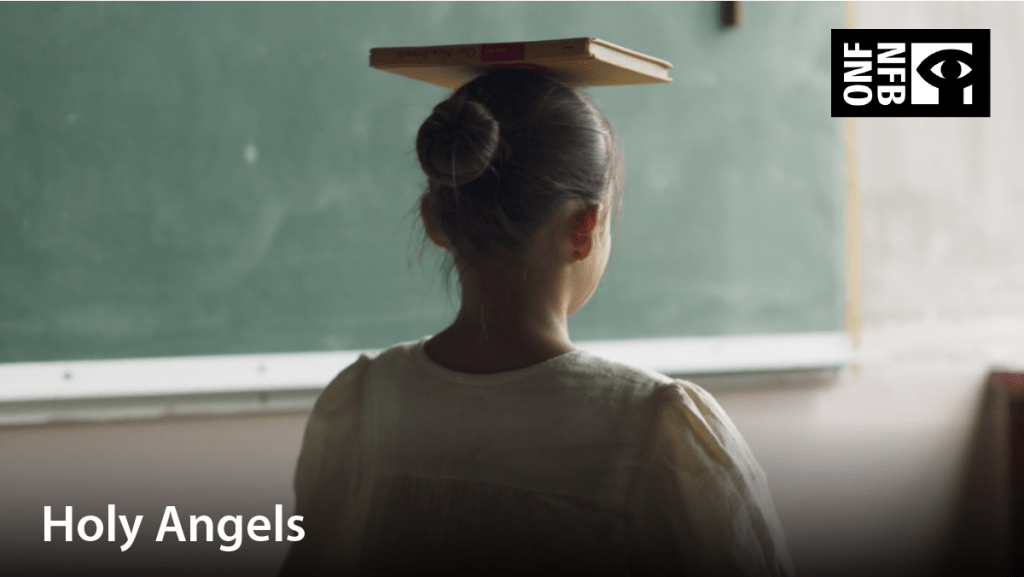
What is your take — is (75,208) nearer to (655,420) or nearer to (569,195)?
(569,195)

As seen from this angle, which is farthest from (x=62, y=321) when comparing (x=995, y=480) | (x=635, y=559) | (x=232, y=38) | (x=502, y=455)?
(x=995, y=480)

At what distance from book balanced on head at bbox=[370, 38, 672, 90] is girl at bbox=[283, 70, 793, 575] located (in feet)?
0.06

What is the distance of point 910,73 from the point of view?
7.35 feet

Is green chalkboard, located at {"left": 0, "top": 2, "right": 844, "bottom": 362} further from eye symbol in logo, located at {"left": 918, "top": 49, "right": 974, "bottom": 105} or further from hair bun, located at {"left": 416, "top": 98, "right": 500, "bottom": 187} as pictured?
hair bun, located at {"left": 416, "top": 98, "right": 500, "bottom": 187}

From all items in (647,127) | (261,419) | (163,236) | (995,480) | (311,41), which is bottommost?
(995,480)

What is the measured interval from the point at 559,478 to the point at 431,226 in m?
0.27

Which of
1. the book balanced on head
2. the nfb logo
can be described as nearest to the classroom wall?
the nfb logo

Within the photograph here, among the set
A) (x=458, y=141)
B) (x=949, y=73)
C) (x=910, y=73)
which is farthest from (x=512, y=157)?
(x=949, y=73)

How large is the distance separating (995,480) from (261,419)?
204cm

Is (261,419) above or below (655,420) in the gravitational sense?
below

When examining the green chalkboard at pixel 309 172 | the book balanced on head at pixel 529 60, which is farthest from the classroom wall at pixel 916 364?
the book balanced on head at pixel 529 60

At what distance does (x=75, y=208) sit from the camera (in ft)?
5.41

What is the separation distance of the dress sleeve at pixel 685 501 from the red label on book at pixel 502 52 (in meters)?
0.32

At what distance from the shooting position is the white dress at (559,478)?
66 cm
